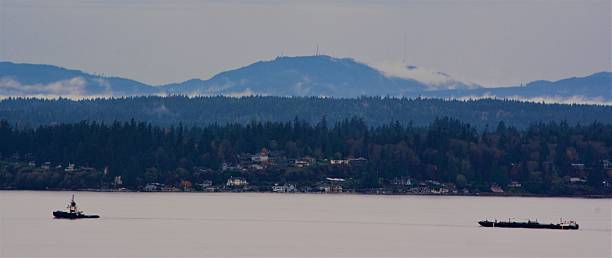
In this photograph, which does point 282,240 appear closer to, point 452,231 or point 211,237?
point 211,237

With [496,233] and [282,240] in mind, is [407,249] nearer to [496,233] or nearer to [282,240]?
[282,240]

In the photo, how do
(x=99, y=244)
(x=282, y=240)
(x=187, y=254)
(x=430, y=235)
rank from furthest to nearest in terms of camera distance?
(x=430, y=235)
(x=282, y=240)
(x=99, y=244)
(x=187, y=254)

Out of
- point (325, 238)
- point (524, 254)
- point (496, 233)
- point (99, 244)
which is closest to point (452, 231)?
point (496, 233)

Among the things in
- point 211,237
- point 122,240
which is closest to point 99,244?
point 122,240

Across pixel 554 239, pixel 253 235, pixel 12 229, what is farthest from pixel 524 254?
pixel 12 229

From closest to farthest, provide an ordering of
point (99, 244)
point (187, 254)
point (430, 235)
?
point (187, 254) < point (99, 244) < point (430, 235)

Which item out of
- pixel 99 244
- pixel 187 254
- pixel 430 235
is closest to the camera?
pixel 187 254

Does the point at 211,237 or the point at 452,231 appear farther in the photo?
the point at 452,231

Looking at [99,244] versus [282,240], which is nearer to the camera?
[99,244]

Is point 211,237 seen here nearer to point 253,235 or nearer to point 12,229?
point 253,235
